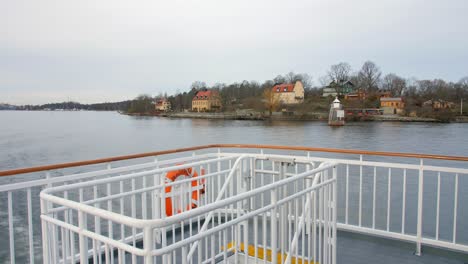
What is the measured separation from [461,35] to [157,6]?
36.1m

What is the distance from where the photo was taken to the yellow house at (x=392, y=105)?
175ft

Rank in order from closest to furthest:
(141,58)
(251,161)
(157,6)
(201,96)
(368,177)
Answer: (251,161)
(368,177)
(157,6)
(141,58)
(201,96)

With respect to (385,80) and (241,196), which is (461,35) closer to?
(385,80)

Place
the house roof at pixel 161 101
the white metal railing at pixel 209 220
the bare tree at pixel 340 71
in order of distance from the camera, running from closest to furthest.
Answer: the white metal railing at pixel 209 220 < the bare tree at pixel 340 71 < the house roof at pixel 161 101

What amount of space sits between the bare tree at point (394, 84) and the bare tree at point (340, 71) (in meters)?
6.91

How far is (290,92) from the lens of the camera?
63594mm

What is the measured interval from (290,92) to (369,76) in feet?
48.7

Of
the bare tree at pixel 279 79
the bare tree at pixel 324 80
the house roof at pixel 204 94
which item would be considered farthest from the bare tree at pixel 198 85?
the bare tree at pixel 324 80

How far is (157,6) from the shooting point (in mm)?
15000

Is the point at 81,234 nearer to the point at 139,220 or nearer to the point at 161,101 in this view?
the point at 139,220

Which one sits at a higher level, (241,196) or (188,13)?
(188,13)

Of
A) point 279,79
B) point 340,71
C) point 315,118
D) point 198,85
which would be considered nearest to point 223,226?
point 315,118

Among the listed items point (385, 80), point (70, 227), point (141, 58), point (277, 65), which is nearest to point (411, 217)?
point (70, 227)

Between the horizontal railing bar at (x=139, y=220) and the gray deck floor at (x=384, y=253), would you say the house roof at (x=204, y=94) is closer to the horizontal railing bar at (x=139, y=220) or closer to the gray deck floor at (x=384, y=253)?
the gray deck floor at (x=384, y=253)
